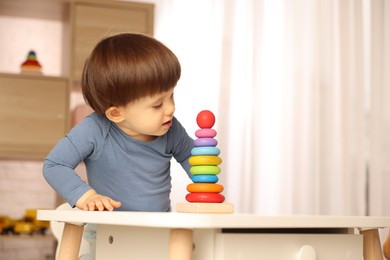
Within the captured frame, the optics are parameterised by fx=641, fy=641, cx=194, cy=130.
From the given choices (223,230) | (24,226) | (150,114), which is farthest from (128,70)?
(24,226)

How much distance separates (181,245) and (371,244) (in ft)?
1.40

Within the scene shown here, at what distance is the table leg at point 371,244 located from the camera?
1.14 m

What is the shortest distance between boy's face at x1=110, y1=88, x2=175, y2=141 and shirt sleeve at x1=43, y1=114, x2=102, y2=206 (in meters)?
0.09

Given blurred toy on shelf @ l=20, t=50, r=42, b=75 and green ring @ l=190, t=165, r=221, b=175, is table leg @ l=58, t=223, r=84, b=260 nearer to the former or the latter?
green ring @ l=190, t=165, r=221, b=175

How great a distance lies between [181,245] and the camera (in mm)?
882

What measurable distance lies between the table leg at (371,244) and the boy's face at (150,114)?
47 cm

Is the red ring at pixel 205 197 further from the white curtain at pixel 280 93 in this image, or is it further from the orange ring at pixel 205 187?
the white curtain at pixel 280 93

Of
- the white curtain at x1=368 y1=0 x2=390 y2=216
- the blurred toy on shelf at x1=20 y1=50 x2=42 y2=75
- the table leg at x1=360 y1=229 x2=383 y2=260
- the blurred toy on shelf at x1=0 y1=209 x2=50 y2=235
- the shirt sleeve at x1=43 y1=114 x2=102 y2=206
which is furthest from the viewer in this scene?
the white curtain at x1=368 y1=0 x2=390 y2=216

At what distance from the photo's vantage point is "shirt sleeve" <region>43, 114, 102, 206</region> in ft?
4.09

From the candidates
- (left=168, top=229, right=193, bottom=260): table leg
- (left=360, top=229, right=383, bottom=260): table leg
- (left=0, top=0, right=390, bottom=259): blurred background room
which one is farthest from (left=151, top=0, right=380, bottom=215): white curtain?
(left=168, top=229, right=193, bottom=260): table leg

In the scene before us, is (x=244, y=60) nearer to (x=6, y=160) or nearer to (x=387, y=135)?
(x=387, y=135)

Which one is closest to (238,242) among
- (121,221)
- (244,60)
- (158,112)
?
(121,221)

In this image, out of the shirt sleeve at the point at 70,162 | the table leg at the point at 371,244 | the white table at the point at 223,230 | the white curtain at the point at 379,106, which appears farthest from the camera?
the white curtain at the point at 379,106

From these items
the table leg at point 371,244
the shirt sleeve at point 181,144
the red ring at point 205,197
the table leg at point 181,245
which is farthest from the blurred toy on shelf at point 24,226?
the table leg at point 181,245
